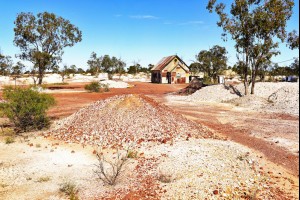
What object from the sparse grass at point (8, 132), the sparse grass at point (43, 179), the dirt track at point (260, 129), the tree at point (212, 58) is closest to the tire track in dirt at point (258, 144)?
the dirt track at point (260, 129)

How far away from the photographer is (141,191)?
7.41m

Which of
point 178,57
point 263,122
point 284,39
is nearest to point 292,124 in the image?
point 263,122

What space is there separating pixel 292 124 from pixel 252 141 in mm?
5221

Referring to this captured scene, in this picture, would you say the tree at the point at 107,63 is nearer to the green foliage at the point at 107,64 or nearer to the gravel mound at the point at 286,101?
the green foliage at the point at 107,64

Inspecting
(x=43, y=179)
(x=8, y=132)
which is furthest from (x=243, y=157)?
(x=8, y=132)

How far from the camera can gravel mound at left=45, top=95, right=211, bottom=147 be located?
38.8 ft

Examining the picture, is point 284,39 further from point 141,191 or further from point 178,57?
point 178,57

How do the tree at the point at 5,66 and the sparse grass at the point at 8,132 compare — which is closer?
the sparse grass at the point at 8,132

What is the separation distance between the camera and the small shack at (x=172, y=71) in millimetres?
Result: 57531

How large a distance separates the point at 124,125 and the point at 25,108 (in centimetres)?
551

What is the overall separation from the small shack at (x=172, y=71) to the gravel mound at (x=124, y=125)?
42.9 metres

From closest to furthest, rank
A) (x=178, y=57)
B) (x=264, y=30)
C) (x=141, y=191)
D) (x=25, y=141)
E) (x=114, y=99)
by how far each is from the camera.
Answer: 1. (x=141, y=191)
2. (x=25, y=141)
3. (x=114, y=99)
4. (x=264, y=30)
5. (x=178, y=57)

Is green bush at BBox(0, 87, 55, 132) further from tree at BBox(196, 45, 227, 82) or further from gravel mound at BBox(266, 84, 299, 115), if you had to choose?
tree at BBox(196, 45, 227, 82)

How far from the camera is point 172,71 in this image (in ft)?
188
